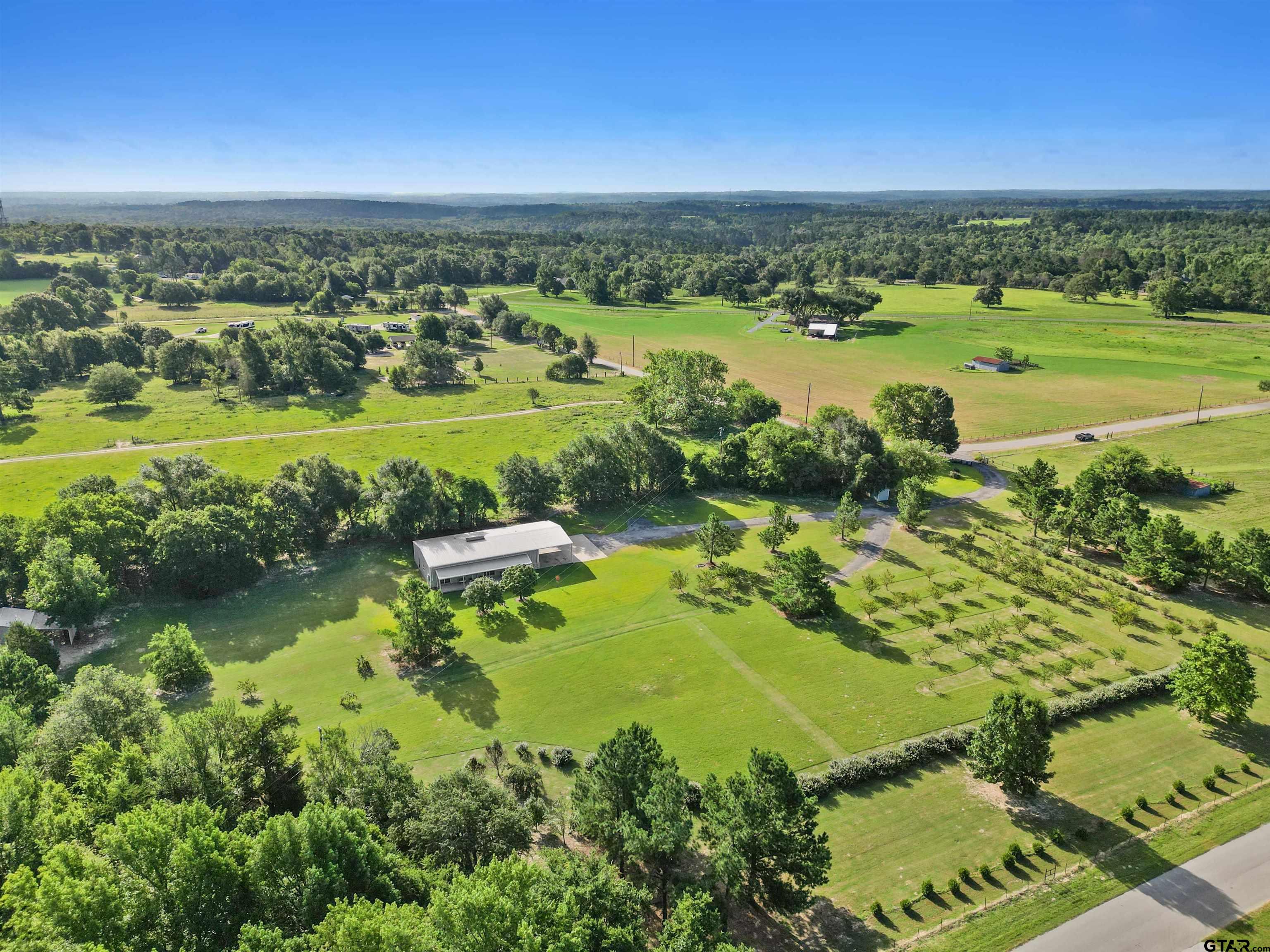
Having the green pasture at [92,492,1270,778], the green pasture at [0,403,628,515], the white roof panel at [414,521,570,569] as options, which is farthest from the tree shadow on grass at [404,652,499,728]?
the green pasture at [0,403,628,515]

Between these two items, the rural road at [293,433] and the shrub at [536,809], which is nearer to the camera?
the shrub at [536,809]

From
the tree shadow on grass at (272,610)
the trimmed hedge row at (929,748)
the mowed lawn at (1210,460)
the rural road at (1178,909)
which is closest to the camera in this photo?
the rural road at (1178,909)

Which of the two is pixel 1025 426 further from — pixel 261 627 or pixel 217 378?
pixel 217 378

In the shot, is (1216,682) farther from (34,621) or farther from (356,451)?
(356,451)

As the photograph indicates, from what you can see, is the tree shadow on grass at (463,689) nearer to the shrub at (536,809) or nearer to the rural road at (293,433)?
the shrub at (536,809)

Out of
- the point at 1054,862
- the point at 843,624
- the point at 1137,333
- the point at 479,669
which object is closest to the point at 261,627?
the point at 479,669

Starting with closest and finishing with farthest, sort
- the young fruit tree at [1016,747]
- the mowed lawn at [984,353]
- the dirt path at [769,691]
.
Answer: the young fruit tree at [1016,747] → the dirt path at [769,691] → the mowed lawn at [984,353]

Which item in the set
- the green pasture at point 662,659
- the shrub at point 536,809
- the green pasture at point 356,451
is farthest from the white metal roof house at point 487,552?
the shrub at point 536,809

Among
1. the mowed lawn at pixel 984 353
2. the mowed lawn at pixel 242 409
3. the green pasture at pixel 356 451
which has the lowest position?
the green pasture at pixel 356 451

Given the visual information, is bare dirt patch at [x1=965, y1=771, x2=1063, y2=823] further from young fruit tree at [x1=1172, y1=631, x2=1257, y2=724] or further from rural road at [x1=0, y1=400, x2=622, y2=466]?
rural road at [x1=0, y1=400, x2=622, y2=466]

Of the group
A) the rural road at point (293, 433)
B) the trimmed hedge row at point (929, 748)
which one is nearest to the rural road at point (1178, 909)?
the trimmed hedge row at point (929, 748)

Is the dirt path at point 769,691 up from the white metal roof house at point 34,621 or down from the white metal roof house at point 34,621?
down
